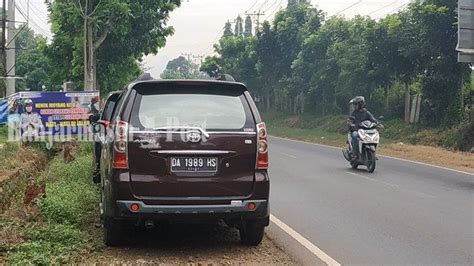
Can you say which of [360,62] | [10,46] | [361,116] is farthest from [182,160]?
[10,46]

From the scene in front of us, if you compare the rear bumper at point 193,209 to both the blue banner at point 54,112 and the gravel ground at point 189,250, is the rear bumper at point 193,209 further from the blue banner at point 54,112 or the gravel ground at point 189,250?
the blue banner at point 54,112

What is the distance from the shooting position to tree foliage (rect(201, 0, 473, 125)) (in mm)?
24188

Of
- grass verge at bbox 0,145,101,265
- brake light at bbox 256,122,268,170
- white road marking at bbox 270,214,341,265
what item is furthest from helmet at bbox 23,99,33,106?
brake light at bbox 256,122,268,170

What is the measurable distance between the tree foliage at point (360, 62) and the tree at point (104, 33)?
33.4 ft

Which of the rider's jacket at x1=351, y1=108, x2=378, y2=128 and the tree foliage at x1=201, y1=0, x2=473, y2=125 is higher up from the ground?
the tree foliage at x1=201, y1=0, x2=473, y2=125

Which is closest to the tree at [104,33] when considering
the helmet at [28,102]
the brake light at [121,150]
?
the helmet at [28,102]

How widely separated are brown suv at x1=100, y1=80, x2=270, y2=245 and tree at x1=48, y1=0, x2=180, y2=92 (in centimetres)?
1937

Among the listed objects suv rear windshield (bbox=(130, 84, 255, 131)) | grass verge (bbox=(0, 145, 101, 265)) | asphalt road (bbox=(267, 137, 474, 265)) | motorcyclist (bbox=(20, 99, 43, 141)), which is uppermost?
suv rear windshield (bbox=(130, 84, 255, 131))

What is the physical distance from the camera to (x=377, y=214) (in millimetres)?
8445

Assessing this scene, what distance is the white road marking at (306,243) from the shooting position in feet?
19.5

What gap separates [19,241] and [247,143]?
248cm

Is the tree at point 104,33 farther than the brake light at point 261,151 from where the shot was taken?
Yes

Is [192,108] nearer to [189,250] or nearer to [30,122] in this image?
[189,250]

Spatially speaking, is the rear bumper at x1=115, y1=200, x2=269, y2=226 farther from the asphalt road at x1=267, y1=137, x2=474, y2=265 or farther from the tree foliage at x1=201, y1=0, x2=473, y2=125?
the tree foliage at x1=201, y1=0, x2=473, y2=125
